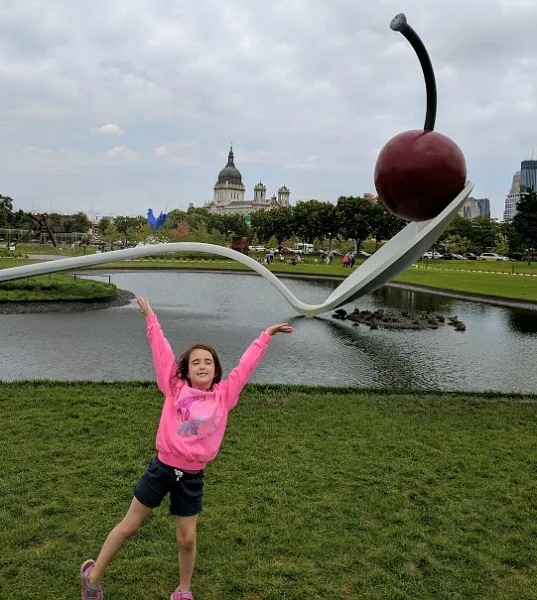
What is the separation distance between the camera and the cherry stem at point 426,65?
8008 millimetres

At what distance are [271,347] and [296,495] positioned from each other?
6.16 meters

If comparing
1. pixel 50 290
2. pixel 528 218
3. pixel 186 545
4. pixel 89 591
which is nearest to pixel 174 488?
pixel 186 545

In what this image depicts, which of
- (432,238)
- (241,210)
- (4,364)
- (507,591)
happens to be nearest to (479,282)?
(432,238)

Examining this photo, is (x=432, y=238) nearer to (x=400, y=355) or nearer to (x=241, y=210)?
(x=400, y=355)

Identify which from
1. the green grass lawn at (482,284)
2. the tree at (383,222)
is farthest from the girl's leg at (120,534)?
the tree at (383,222)

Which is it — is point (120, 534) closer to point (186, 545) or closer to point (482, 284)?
point (186, 545)

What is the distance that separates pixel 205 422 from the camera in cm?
266

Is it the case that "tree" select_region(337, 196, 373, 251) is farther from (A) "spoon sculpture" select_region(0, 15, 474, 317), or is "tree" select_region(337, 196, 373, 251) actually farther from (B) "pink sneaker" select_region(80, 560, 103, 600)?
(B) "pink sneaker" select_region(80, 560, 103, 600)

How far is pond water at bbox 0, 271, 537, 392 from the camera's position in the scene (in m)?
8.28

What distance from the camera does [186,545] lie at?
2.74m

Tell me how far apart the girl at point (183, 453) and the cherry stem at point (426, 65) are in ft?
23.0

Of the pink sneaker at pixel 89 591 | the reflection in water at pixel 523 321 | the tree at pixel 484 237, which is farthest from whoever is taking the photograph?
the tree at pixel 484 237

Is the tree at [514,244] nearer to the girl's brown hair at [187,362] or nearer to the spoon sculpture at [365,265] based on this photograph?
the spoon sculpture at [365,265]

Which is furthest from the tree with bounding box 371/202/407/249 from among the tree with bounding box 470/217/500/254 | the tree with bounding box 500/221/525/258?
the tree with bounding box 470/217/500/254
